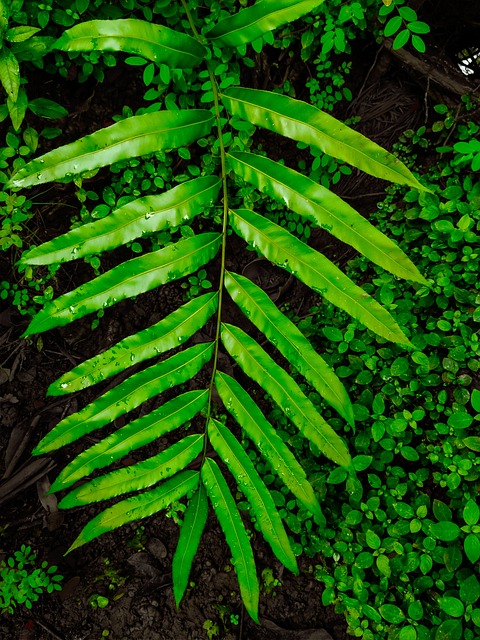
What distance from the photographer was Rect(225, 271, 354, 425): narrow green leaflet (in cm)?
127

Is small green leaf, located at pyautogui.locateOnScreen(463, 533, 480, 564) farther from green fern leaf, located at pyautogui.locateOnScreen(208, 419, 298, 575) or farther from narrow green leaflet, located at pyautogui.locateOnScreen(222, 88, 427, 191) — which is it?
narrow green leaflet, located at pyautogui.locateOnScreen(222, 88, 427, 191)

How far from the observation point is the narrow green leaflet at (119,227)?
4.06 ft

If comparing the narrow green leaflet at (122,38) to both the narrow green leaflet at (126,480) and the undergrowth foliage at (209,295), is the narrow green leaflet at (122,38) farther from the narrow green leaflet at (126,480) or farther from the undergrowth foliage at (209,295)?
the narrow green leaflet at (126,480)

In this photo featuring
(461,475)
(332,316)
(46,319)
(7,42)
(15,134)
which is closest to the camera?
(46,319)

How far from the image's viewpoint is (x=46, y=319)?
4.14 feet

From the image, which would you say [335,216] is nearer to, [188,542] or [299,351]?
[299,351]

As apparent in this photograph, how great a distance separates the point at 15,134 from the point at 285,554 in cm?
167

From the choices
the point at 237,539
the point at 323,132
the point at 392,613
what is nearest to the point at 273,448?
the point at 237,539

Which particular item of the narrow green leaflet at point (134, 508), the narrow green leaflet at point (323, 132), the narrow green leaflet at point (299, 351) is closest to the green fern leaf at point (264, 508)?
the narrow green leaflet at point (134, 508)

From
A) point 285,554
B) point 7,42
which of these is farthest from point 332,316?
point 7,42

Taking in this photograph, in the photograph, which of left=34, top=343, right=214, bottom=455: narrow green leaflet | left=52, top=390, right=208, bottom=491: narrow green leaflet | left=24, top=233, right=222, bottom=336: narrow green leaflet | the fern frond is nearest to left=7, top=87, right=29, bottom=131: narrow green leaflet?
left=24, top=233, right=222, bottom=336: narrow green leaflet

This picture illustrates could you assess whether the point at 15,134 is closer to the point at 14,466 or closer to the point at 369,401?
the point at 14,466

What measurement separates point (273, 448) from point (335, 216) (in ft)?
2.20

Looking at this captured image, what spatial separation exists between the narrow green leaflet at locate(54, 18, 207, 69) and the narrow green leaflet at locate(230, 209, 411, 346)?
0.53m
